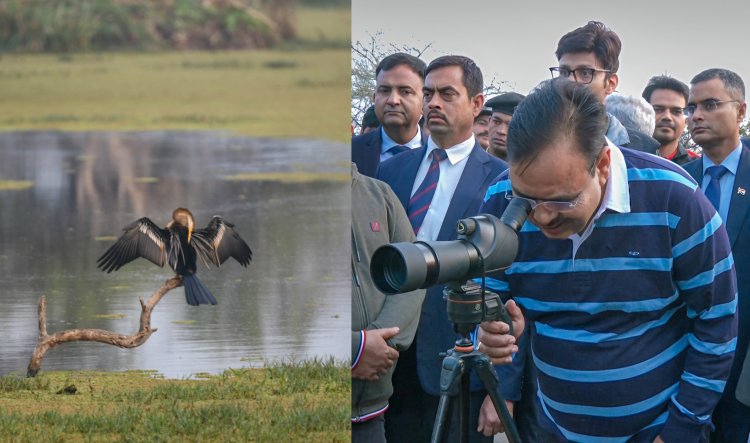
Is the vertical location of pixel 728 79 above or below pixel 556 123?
above

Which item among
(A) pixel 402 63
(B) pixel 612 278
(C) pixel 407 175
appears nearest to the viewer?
(B) pixel 612 278

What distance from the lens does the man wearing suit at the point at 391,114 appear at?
2.80 m

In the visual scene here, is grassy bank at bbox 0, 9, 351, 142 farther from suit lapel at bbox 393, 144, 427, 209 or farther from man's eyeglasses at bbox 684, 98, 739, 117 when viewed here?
man's eyeglasses at bbox 684, 98, 739, 117

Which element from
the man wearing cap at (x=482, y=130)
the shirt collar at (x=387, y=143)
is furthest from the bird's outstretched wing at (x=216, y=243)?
the shirt collar at (x=387, y=143)

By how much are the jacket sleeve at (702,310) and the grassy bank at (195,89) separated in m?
2.94

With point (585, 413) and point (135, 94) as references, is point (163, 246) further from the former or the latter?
point (585, 413)

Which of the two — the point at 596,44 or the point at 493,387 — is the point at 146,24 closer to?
the point at 596,44

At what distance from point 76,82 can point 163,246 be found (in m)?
1.04

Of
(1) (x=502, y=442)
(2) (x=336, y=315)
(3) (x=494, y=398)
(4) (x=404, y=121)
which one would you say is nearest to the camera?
(3) (x=494, y=398)

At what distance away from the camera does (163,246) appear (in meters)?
3.96

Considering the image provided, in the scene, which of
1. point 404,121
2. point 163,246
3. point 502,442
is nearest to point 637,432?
point 404,121

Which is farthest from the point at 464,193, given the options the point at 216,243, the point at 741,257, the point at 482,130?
the point at 216,243

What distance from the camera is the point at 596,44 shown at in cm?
244

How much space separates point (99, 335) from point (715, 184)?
9.39 ft
